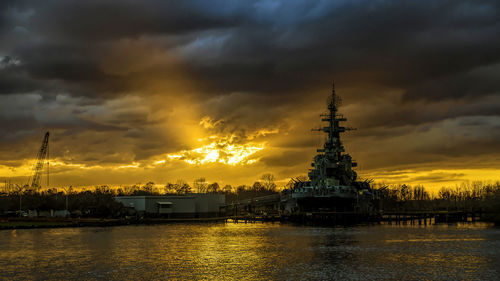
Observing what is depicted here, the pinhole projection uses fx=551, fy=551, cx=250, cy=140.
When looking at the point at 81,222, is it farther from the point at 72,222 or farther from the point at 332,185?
the point at 332,185

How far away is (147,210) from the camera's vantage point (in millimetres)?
178250

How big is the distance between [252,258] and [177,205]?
11494cm

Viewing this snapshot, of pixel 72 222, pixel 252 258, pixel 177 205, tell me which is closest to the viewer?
pixel 252 258

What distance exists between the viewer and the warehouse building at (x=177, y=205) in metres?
179

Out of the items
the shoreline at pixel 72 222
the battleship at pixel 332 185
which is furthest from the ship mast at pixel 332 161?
the shoreline at pixel 72 222

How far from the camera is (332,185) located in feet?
511

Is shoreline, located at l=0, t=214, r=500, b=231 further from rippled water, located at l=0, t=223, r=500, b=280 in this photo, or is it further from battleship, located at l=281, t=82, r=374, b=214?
rippled water, located at l=0, t=223, r=500, b=280

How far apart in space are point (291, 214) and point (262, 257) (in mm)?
86940

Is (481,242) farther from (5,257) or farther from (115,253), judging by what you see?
(5,257)

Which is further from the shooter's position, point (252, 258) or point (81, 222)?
point (81, 222)

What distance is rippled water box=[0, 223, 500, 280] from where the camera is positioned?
57.6m

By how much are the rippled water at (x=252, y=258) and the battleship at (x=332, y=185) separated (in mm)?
50052

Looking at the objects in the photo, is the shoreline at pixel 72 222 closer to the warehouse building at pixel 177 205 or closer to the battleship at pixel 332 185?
the warehouse building at pixel 177 205

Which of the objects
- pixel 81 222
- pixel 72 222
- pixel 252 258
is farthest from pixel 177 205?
pixel 252 258
